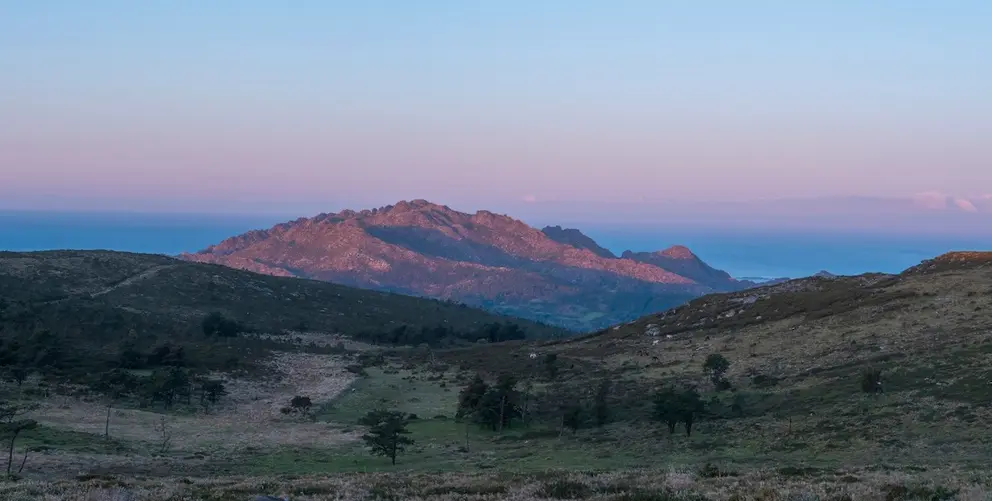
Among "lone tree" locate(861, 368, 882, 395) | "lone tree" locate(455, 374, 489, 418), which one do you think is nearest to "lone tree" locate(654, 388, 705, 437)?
"lone tree" locate(861, 368, 882, 395)

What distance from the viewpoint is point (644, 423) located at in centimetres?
4116

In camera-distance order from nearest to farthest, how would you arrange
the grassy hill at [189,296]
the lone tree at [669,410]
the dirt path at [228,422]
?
the lone tree at [669,410] → the dirt path at [228,422] → the grassy hill at [189,296]

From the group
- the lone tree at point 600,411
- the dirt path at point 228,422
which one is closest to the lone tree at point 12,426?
the dirt path at point 228,422

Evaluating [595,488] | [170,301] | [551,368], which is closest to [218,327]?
[170,301]

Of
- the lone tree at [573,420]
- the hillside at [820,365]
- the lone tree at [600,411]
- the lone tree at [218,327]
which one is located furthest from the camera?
the lone tree at [218,327]

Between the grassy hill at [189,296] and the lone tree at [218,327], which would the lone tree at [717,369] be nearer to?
the lone tree at [218,327]

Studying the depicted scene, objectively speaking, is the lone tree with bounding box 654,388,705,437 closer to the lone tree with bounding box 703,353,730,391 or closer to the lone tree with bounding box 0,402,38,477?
the lone tree with bounding box 703,353,730,391

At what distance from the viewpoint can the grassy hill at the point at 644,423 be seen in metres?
19.7

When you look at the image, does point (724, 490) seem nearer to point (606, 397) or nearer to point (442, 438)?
point (442, 438)

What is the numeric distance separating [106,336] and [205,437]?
1971 inches

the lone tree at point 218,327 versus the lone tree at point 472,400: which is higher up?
the lone tree at point 218,327

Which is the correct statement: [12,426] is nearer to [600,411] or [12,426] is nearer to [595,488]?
[595,488]

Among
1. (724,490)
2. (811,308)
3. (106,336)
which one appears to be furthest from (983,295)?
(106,336)

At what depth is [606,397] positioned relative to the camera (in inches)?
1929
